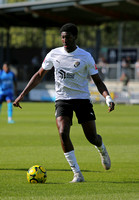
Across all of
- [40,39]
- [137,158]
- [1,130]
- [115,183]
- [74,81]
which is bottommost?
[40,39]

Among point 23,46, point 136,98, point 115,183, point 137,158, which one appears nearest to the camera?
point 115,183

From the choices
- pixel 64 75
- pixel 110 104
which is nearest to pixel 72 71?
pixel 64 75

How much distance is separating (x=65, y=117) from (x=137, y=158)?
12.3 ft

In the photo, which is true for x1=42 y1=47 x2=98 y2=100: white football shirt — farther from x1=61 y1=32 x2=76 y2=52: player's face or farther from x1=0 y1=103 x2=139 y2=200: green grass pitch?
x1=0 y1=103 x2=139 y2=200: green grass pitch

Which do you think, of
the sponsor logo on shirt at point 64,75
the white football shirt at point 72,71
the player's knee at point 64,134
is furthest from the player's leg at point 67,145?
the sponsor logo on shirt at point 64,75

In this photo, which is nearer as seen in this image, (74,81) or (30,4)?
(74,81)

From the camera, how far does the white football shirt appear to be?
8.03 metres

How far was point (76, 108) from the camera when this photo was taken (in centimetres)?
812

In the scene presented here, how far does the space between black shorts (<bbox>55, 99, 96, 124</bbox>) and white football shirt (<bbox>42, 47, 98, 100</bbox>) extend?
0.07 metres

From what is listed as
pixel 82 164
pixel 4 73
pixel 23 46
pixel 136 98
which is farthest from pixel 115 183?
pixel 23 46

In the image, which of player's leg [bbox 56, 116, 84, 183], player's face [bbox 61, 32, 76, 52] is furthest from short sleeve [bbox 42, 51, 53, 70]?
player's leg [bbox 56, 116, 84, 183]

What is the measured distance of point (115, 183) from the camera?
7961 mm

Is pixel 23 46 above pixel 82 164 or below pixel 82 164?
below

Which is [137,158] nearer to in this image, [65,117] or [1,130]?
[65,117]
